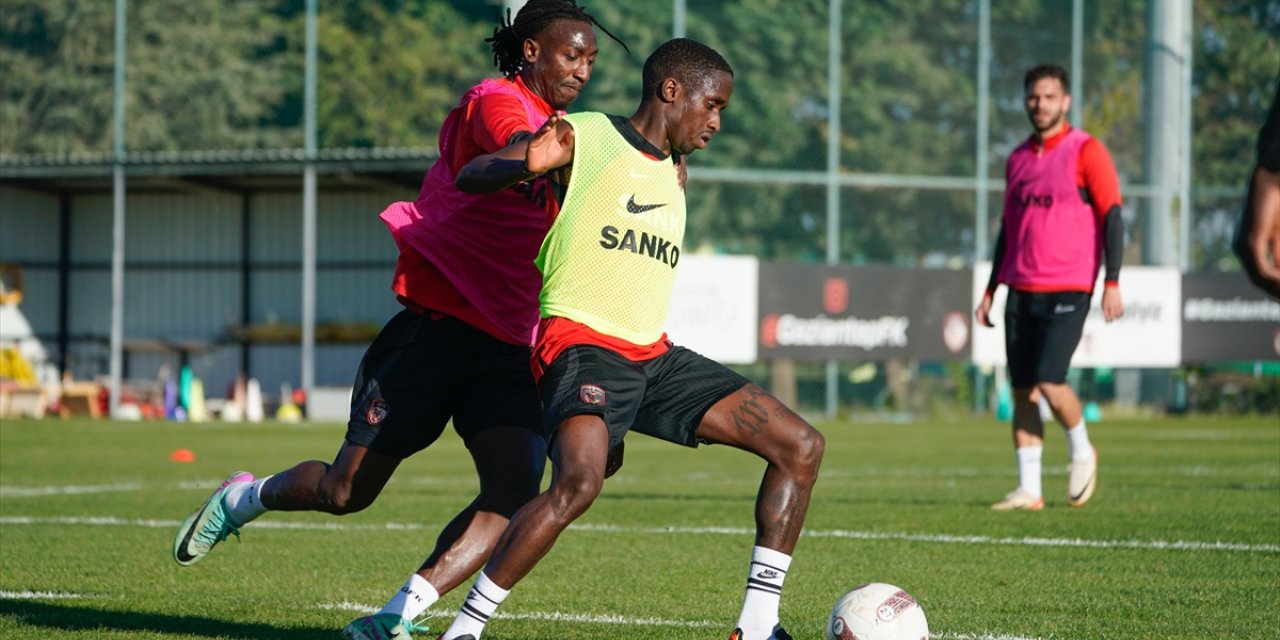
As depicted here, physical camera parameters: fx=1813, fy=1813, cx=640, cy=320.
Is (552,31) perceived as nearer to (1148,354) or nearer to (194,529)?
(194,529)

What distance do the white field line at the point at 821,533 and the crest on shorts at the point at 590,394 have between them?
13.0 feet

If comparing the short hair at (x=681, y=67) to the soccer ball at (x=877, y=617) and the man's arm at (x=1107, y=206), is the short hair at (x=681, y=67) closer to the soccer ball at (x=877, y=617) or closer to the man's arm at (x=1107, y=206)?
the soccer ball at (x=877, y=617)

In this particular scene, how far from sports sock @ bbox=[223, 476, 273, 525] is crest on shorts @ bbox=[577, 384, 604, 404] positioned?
1605 mm

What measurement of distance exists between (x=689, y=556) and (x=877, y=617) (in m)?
2.86

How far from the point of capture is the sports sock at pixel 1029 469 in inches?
419

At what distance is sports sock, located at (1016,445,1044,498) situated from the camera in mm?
10641

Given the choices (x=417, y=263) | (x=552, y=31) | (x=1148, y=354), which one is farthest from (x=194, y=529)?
(x=1148, y=354)

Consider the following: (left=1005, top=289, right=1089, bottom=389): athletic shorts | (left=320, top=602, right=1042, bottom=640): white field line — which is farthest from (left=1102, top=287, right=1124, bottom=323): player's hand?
(left=320, top=602, right=1042, bottom=640): white field line

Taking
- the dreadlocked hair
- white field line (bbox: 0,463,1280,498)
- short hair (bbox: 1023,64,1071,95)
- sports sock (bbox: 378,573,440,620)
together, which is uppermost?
short hair (bbox: 1023,64,1071,95)

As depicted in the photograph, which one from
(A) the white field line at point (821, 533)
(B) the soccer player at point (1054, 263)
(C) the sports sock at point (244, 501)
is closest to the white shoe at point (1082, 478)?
(B) the soccer player at point (1054, 263)

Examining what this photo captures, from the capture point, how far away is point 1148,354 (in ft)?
86.0

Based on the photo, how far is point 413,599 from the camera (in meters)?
5.57

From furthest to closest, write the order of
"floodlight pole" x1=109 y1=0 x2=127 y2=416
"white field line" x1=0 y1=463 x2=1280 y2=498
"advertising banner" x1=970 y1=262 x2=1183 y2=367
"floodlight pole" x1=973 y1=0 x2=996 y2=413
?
"floodlight pole" x1=109 y1=0 x2=127 y2=416 < "floodlight pole" x1=973 y1=0 x2=996 y2=413 < "advertising banner" x1=970 y1=262 x2=1183 y2=367 < "white field line" x1=0 y1=463 x2=1280 y2=498

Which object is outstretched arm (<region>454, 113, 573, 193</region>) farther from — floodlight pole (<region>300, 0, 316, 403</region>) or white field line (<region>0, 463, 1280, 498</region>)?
floodlight pole (<region>300, 0, 316, 403</region>)
